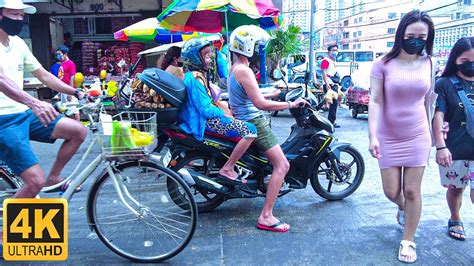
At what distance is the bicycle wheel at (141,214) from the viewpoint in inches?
115

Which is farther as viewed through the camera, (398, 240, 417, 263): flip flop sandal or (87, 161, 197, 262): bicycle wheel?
(398, 240, 417, 263): flip flop sandal

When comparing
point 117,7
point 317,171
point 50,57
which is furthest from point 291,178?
point 50,57

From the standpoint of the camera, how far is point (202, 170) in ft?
13.1

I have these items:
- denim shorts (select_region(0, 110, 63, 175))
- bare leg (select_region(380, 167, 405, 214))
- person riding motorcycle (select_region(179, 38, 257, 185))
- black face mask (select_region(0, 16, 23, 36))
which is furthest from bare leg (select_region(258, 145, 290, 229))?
black face mask (select_region(0, 16, 23, 36))

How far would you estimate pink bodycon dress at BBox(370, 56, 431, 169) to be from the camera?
2.98 meters

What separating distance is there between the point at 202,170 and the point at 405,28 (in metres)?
2.23

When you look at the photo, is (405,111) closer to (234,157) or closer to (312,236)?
(312,236)

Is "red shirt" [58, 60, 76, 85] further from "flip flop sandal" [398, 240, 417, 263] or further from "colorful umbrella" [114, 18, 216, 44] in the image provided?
"flip flop sandal" [398, 240, 417, 263]

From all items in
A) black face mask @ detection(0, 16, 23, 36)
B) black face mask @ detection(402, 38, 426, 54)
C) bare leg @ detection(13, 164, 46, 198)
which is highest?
black face mask @ detection(0, 16, 23, 36)

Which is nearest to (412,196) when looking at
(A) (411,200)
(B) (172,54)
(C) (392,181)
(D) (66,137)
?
(A) (411,200)

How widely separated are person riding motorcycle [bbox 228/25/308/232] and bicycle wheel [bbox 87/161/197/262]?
82cm

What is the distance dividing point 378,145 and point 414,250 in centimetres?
93

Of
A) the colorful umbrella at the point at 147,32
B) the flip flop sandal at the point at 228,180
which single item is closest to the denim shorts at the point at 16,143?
the flip flop sandal at the point at 228,180

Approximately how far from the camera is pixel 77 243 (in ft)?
11.3
